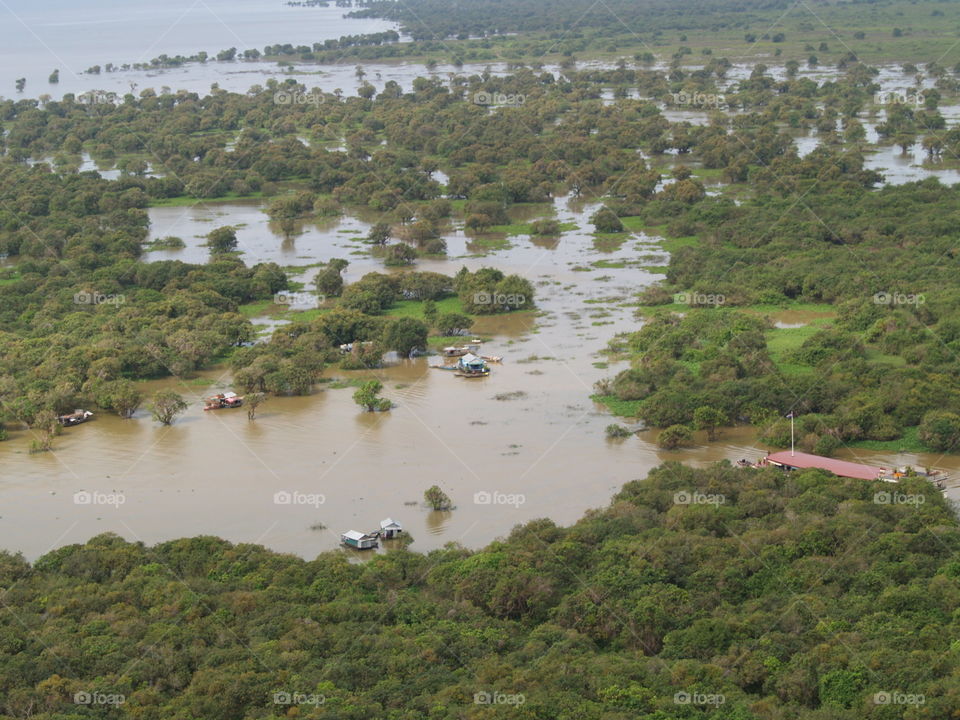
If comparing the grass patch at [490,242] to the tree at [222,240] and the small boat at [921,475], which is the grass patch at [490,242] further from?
the small boat at [921,475]

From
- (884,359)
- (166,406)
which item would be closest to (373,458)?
(166,406)

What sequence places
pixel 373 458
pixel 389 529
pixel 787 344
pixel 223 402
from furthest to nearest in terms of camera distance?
pixel 787 344 → pixel 223 402 → pixel 373 458 → pixel 389 529

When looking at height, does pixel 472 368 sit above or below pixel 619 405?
above

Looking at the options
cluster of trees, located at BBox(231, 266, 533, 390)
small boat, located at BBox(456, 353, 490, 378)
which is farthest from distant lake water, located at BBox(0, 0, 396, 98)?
small boat, located at BBox(456, 353, 490, 378)

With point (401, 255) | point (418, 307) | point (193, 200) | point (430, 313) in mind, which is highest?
A: point (193, 200)

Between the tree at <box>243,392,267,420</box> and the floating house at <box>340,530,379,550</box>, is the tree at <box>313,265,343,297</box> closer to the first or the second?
the tree at <box>243,392,267,420</box>

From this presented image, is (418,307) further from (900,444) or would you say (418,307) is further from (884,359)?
(900,444)

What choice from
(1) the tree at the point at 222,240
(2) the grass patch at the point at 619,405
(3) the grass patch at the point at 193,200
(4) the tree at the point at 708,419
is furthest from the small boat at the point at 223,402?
(3) the grass patch at the point at 193,200
